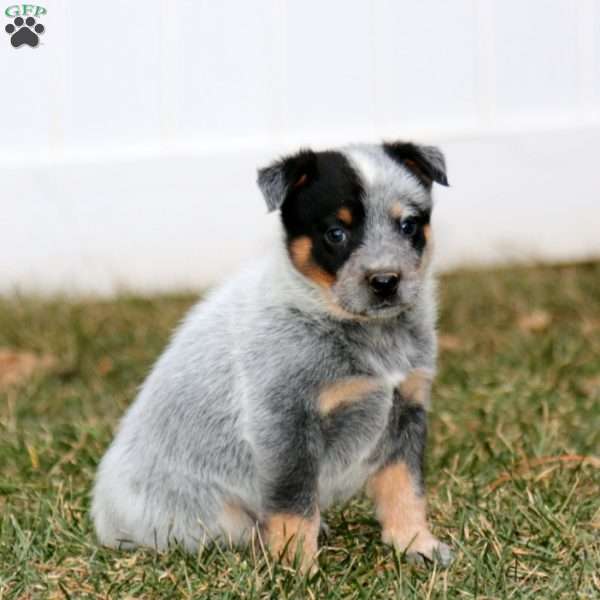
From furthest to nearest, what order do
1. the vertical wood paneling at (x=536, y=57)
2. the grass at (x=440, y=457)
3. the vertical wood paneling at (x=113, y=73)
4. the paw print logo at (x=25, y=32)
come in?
the vertical wood paneling at (x=536, y=57) → the vertical wood paneling at (x=113, y=73) → the paw print logo at (x=25, y=32) → the grass at (x=440, y=457)

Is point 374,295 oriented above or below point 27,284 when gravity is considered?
above

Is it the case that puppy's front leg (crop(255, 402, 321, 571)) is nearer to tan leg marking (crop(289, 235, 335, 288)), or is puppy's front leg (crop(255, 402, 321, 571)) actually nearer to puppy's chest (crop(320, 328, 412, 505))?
puppy's chest (crop(320, 328, 412, 505))

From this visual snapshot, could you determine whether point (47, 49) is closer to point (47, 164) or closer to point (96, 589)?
point (47, 164)

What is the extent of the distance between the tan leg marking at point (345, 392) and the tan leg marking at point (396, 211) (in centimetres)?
43

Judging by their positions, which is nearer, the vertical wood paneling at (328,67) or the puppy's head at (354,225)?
the puppy's head at (354,225)

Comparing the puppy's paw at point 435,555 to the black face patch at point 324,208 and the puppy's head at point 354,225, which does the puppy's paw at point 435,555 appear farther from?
the black face patch at point 324,208

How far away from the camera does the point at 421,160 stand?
3.45 m

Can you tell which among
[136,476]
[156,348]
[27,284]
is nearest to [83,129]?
[27,284]

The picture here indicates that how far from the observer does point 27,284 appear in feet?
22.7

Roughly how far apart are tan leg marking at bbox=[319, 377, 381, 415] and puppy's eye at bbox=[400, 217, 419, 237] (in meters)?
0.40

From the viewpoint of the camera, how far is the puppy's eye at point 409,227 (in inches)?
130

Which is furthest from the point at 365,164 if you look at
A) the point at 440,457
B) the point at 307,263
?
the point at 440,457

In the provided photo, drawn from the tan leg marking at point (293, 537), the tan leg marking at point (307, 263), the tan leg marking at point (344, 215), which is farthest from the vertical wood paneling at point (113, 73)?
the tan leg marking at point (293, 537)

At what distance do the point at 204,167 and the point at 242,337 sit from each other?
3.74 m
